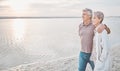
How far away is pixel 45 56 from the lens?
10.6m

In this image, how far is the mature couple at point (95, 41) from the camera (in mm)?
4207

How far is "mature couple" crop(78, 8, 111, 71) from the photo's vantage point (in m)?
4.21

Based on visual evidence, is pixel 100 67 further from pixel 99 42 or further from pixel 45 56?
pixel 45 56

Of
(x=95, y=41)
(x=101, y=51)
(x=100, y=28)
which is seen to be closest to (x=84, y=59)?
(x=95, y=41)

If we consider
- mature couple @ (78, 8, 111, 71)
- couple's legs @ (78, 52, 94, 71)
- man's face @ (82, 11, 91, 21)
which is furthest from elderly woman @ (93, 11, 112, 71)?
couple's legs @ (78, 52, 94, 71)

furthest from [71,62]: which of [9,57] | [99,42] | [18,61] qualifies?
[99,42]

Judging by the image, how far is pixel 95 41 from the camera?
4418 mm

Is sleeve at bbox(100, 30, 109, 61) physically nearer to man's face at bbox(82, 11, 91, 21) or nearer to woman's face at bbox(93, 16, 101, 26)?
woman's face at bbox(93, 16, 101, 26)

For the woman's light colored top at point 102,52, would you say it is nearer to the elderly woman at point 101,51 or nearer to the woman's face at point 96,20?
the elderly woman at point 101,51

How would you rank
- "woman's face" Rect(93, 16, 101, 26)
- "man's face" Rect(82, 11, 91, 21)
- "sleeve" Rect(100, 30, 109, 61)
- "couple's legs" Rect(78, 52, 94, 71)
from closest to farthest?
"sleeve" Rect(100, 30, 109, 61) → "woman's face" Rect(93, 16, 101, 26) → "man's face" Rect(82, 11, 91, 21) → "couple's legs" Rect(78, 52, 94, 71)

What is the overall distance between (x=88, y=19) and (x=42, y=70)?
2.95 meters

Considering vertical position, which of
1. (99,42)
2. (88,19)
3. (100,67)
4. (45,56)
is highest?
(88,19)

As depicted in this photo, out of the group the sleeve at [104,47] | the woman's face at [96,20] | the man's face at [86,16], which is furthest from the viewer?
the man's face at [86,16]

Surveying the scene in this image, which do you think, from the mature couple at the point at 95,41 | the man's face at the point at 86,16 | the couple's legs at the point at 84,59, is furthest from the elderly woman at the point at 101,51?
the couple's legs at the point at 84,59
